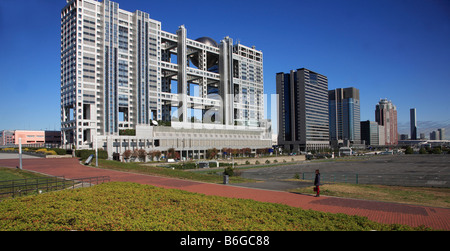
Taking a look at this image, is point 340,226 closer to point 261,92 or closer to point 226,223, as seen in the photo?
point 226,223

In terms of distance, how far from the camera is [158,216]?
966 centimetres

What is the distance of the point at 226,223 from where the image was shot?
Answer: 8742 mm

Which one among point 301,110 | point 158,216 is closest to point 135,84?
point 158,216

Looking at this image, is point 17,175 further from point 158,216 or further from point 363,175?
point 363,175

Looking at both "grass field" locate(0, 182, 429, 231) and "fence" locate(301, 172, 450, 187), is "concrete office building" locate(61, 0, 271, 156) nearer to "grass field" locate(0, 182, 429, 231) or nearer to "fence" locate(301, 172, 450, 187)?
"fence" locate(301, 172, 450, 187)

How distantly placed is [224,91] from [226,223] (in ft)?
387

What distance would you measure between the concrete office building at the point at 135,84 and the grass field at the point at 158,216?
6861 centimetres

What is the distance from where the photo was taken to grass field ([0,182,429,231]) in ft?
27.5

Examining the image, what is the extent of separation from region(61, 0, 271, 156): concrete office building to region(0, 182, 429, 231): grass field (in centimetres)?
6861

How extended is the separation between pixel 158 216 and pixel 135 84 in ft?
307

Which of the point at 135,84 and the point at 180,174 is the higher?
the point at 135,84

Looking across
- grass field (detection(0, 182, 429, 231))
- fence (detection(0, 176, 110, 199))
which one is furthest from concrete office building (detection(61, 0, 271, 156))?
grass field (detection(0, 182, 429, 231))

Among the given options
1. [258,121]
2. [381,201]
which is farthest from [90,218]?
[258,121]

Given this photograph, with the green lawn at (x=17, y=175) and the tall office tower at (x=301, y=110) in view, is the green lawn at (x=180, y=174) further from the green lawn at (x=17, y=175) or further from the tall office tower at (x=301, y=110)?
the tall office tower at (x=301, y=110)
